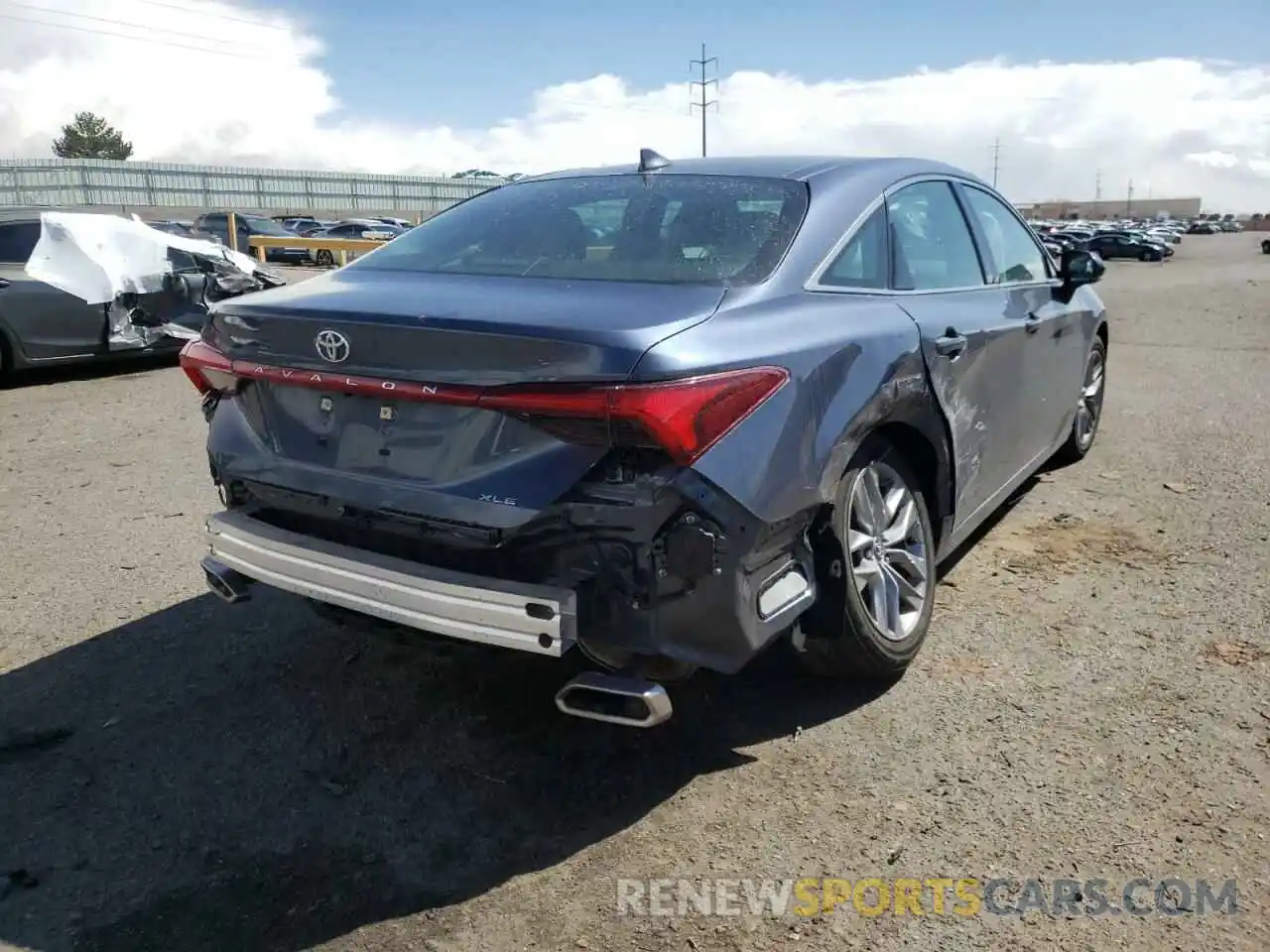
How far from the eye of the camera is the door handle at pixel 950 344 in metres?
3.47

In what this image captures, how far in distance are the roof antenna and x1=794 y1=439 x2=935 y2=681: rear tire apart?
135 centimetres

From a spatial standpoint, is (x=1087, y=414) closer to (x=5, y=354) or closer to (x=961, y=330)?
(x=961, y=330)

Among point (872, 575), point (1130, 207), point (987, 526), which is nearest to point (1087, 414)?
point (987, 526)

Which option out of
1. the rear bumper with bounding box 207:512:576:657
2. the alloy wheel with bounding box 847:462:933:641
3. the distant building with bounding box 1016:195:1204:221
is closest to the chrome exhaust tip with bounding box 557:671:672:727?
the rear bumper with bounding box 207:512:576:657

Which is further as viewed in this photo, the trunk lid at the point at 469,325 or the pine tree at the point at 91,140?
the pine tree at the point at 91,140

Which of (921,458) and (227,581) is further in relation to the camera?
(921,458)

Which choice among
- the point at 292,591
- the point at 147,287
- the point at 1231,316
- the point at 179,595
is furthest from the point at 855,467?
the point at 1231,316

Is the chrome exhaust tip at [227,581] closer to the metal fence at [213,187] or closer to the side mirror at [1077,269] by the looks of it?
the side mirror at [1077,269]

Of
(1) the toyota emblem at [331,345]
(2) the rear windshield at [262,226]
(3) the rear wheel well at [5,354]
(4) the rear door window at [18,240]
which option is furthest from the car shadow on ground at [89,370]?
(2) the rear windshield at [262,226]

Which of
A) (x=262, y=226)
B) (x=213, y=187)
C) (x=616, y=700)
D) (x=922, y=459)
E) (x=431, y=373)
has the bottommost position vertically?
(x=616, y=700)

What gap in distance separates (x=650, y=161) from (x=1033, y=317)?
5.98 feet

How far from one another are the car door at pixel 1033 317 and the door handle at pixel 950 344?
75 centimetres

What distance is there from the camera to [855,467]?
313cm

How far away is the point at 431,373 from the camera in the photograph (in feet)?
8.60
